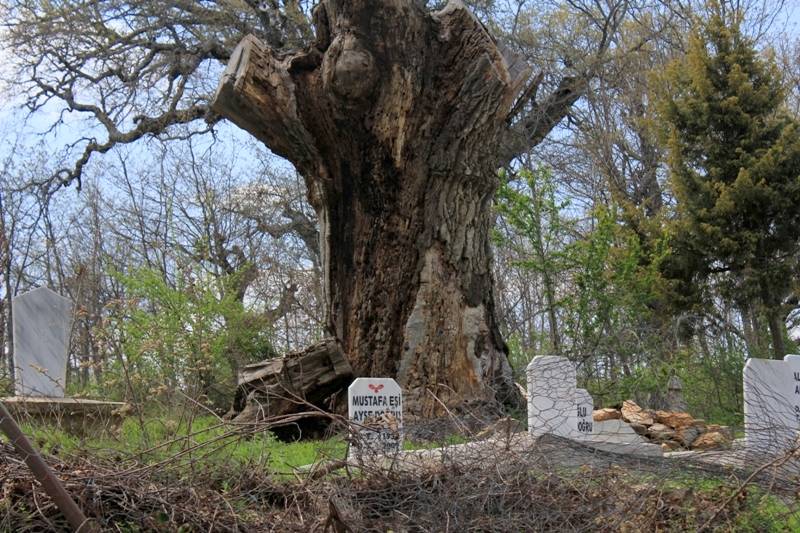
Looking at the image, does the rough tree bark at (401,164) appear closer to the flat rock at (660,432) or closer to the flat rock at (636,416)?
the flat rock at (636,416)

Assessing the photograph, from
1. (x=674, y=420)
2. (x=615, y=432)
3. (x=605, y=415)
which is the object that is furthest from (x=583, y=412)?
(x=674, y=420)

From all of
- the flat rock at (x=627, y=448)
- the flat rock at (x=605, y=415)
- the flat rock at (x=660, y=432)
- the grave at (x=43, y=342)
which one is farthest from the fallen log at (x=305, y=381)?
the flat rock at (x=627, y=448)

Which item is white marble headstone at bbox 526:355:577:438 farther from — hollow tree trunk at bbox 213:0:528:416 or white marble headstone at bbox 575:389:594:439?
hollow tree trunk at bbox 213:0:528:416

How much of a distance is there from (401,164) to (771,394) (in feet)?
12.4

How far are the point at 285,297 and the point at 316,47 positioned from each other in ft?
29.6

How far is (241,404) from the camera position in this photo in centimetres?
827

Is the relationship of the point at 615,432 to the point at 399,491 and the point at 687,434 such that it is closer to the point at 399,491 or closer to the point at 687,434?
the point at 687,434

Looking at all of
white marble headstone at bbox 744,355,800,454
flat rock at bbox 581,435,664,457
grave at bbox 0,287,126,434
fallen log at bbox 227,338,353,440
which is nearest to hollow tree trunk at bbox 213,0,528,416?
fallen log at bbox 227,338,353,440

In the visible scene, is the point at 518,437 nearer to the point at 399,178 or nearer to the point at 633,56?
the point at 399,178

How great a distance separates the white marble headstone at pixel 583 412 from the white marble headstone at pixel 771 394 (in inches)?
41.7

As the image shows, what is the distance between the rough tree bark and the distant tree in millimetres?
5496

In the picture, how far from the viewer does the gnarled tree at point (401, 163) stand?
717cm

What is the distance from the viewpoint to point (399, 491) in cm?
391

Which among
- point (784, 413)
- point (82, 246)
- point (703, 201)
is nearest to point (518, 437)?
point (784, 413)
